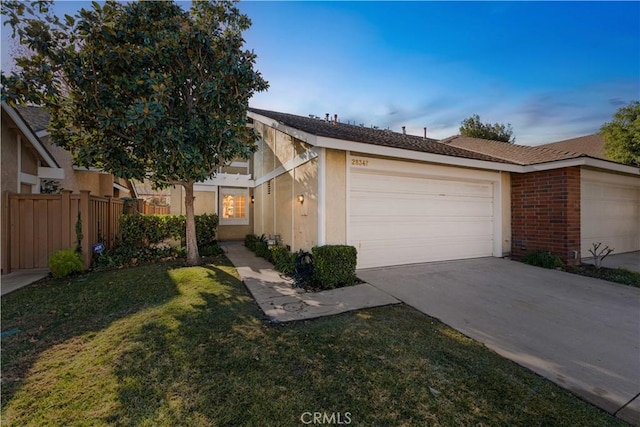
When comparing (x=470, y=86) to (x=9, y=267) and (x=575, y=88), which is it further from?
(x=9, y=267)

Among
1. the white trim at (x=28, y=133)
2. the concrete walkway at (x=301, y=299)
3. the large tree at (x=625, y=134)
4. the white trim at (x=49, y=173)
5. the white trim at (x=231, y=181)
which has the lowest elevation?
the concrete walkway at (x=301, y=299)

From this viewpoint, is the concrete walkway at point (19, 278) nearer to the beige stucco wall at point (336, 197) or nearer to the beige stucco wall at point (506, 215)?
the beige stucco wall at point (336, 197)

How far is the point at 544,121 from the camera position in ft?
41.7

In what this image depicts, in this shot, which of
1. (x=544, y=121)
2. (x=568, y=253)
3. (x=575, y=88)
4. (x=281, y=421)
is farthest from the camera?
(x=544, y=121)

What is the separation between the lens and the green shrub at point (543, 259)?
7.45 meters

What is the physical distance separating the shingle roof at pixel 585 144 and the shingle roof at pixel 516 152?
11749 millimetres

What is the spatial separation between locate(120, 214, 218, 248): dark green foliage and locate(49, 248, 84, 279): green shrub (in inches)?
74.4

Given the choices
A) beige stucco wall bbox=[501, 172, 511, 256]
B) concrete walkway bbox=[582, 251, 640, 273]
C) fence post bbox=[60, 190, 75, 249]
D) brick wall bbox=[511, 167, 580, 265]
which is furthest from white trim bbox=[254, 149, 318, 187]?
concrete walkway bbox=[582, 251, 640, 273]

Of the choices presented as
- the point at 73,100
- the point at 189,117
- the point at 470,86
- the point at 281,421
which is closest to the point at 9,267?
the point at 73,100

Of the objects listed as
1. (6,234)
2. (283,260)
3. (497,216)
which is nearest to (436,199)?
(497,216)

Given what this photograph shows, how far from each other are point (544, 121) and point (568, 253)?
850cm

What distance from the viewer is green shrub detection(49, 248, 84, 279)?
6539 mm

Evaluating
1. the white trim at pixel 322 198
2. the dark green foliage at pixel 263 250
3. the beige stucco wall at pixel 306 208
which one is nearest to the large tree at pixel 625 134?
the white trim at pixel 322 198

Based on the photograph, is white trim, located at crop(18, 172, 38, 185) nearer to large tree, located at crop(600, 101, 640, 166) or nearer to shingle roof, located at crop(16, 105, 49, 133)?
shingle roof, located at crop(16, 105, 49, 133)
